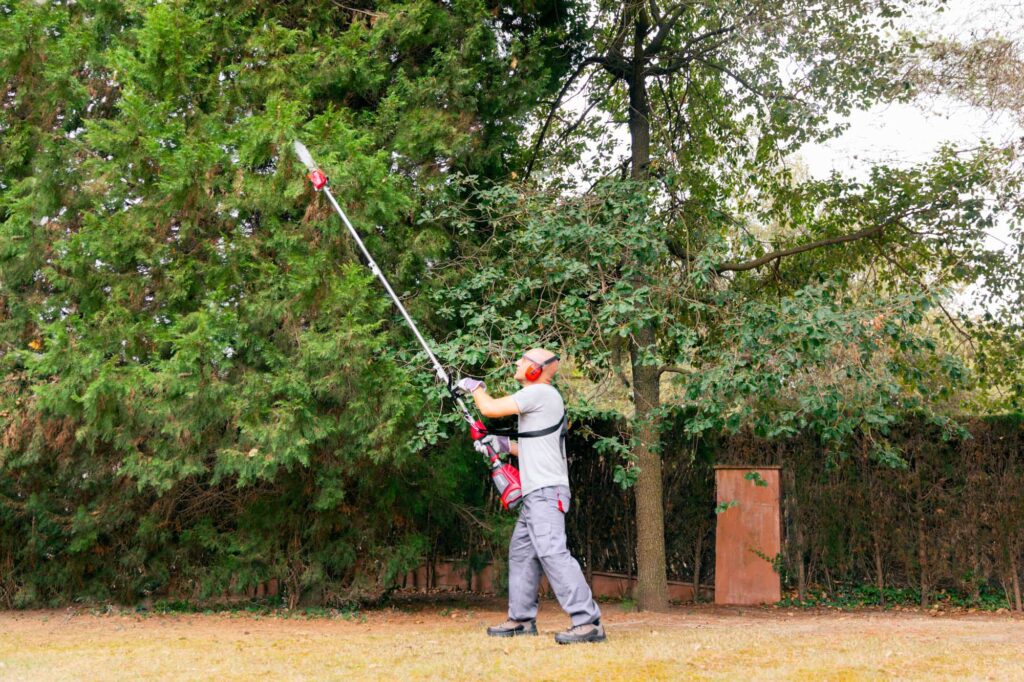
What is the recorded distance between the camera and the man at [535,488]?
248 inches

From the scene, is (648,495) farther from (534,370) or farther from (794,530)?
(534,370)

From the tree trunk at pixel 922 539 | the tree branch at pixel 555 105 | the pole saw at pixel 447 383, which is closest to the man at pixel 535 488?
the pole saw at pixel 447 383

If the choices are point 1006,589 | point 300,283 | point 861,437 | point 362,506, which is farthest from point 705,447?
point 300,283

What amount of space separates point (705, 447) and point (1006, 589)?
326 centimetres

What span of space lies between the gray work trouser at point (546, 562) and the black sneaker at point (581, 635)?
0.04m

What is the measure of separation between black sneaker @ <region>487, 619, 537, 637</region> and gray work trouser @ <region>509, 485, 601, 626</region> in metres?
0.04

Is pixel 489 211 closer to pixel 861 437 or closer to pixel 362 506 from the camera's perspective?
pixel 362 506

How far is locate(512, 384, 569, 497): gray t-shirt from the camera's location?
253 inches

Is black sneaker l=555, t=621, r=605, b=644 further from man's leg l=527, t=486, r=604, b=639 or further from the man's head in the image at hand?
the man's head

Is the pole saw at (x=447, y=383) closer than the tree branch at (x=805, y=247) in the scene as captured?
Yes

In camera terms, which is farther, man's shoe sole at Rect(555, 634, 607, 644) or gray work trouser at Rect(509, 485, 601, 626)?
gray work trouser at Rect(509, 485, 601, 626)

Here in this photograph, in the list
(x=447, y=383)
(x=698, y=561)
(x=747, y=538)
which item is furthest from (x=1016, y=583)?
(x=447, y=383)

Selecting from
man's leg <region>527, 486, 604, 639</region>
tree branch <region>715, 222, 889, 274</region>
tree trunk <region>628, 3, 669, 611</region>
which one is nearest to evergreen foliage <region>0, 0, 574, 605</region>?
man's leg <region>527, 486, 604, 639</region>

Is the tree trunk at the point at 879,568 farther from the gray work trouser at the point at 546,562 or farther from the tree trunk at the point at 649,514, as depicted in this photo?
the gray work trouser at the point at 546,562
